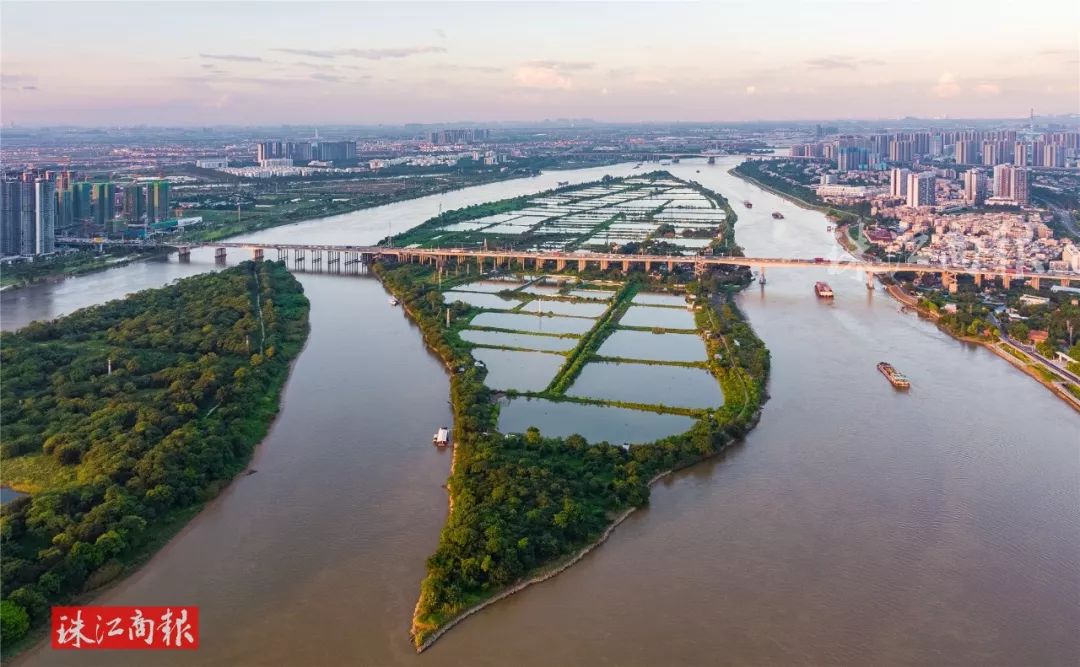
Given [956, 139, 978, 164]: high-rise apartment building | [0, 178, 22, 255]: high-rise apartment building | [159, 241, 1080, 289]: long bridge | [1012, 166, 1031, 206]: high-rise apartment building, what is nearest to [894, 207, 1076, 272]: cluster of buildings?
[159, 241, 1080, 289]: long bridge

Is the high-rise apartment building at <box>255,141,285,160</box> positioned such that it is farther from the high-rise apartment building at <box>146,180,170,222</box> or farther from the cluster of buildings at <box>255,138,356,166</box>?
the high-rise apartment building at <box>146,180,170,222</box>

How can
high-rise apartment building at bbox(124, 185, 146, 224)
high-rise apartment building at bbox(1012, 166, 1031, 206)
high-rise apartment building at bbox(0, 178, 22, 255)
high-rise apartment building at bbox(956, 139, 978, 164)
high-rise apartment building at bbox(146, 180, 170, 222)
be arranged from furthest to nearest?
high-rise apartment building at bbox(956, 139, 978, 164) → high-rise apartment building at bbox(1012, 166, 1031, 206) → high-rise apartment building at bbox(146, 180, 170, 222) → high-rise apartment building at bbox(124, 185, 146, 224) → high-rise apartment building at bbox(0, 178, 22, 255)

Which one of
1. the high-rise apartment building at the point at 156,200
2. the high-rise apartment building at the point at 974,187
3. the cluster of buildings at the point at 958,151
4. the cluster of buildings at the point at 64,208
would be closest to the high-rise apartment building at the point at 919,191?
the high-rise apartment building at the point at 974,187

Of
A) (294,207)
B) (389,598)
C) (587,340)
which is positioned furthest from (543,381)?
(294,207)

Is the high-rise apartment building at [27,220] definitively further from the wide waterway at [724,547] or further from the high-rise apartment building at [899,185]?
the high-rise apartment building at [899,185]

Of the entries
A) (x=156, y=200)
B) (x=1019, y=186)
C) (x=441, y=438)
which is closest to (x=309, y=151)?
(x=156, y=200)
